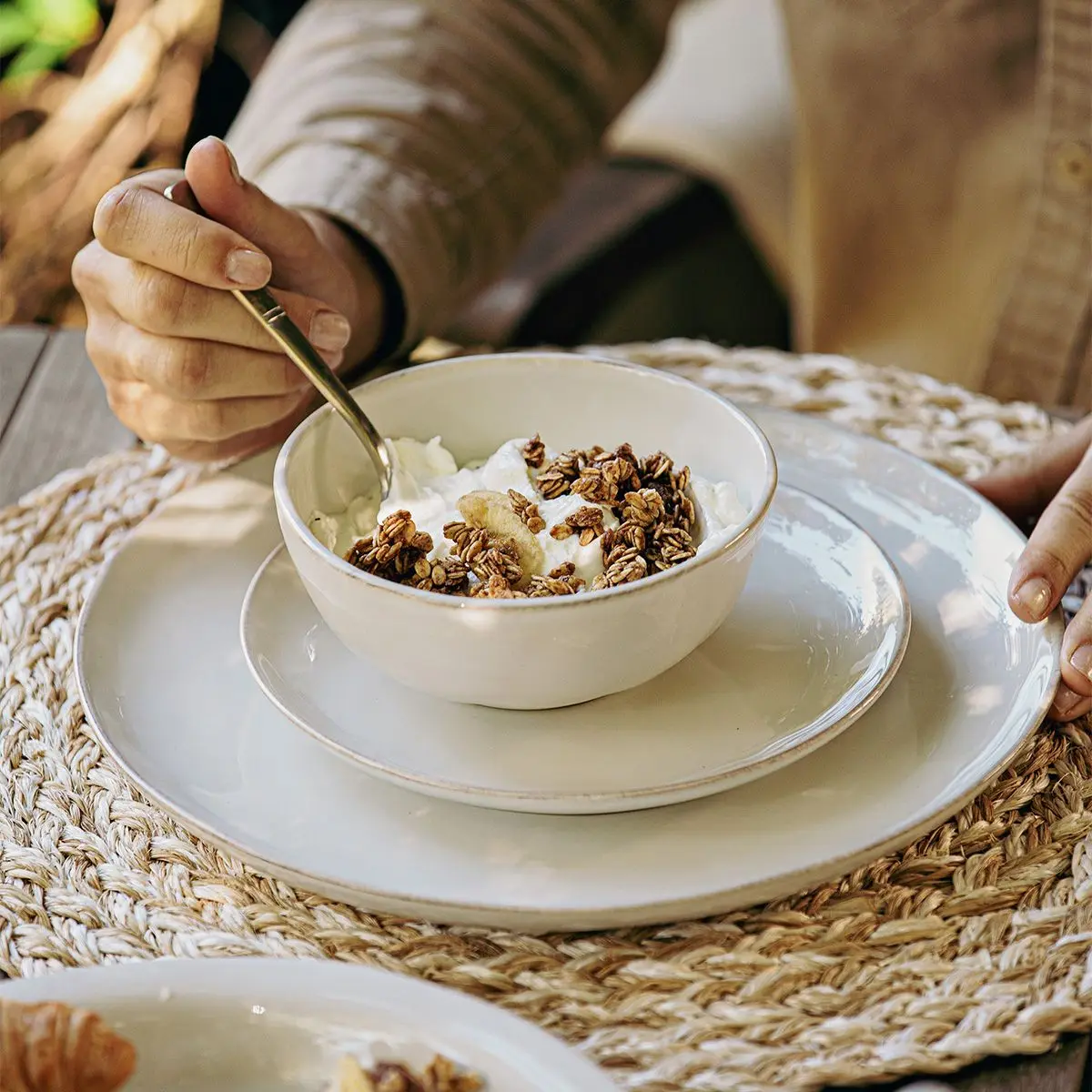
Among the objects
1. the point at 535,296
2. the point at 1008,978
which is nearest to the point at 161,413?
the point at 1008,978

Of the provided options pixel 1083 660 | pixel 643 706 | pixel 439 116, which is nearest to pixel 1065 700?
pixel 1083 660

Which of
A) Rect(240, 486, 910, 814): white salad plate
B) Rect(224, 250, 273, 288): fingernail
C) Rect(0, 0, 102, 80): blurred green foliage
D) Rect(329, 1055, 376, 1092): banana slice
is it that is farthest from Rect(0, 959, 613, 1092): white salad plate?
Rect(0, 0, 102, 80): blurred green foliage

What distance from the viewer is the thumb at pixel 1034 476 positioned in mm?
995

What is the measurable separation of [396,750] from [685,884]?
19cm

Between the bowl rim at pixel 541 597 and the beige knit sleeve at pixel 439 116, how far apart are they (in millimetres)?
319

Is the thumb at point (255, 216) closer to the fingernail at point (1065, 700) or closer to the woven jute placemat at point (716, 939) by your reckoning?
the woven jute placemat at point (716, 939)

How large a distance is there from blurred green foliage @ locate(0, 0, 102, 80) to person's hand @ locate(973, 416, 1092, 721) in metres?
2.45

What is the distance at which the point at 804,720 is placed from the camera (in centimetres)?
76

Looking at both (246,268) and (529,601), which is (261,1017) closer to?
(529,601)

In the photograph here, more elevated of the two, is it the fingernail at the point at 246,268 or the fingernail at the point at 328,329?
the fingernail at the point at 246,268

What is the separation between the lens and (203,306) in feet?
3.11

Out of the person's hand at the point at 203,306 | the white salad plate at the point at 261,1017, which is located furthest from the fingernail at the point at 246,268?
the white salad plate at the point at 261,1017

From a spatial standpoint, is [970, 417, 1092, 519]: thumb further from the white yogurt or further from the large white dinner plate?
the white yogurt

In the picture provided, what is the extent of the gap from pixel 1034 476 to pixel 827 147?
106cm
